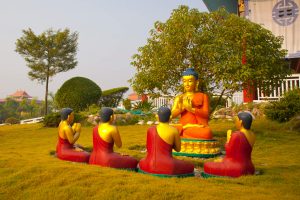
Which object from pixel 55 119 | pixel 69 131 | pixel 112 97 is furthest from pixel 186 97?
pixel 112 97

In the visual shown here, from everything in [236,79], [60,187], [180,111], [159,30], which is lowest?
[60,187]

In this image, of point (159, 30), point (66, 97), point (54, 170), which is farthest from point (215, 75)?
point (66, 97)

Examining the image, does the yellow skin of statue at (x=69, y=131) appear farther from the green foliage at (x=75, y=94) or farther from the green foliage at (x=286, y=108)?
the green foliage at (x=75, y=94)

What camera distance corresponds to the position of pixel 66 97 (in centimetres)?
1834

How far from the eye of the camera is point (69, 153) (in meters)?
6.73

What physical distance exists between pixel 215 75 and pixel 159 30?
6.94 ft

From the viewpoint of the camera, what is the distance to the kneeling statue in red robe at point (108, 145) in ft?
19.3

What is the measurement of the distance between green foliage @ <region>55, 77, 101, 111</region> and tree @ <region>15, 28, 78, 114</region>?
15.3ft

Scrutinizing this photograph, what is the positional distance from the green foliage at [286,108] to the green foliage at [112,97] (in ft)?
34.0

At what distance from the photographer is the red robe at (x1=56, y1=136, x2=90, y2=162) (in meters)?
6.48

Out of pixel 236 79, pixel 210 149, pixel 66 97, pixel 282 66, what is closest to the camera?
pixel 210 149

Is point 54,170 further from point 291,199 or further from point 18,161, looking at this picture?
point 291,199

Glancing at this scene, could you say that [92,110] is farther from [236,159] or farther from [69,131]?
[236,159]

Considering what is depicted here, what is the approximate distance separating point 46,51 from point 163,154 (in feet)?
63.1
